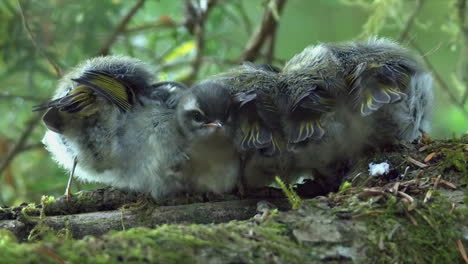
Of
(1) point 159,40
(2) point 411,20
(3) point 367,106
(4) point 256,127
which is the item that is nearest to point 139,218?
(4) point 256,127

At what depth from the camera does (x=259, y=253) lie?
199 centimetres

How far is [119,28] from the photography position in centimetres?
550

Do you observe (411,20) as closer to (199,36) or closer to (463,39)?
(463,39)

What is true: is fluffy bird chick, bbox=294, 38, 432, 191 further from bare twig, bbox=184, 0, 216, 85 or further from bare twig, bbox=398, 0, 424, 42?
bare twig, bbox=184, 0, 216, 85

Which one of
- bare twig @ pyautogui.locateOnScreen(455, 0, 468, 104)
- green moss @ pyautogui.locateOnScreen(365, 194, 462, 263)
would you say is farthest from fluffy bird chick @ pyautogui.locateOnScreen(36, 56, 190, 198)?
bare twig @ pyautogui.locateOnScreen(455, 0, 468, 104)

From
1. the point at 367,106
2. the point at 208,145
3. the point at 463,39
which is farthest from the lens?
the point at 463,39

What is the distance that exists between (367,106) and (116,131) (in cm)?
134

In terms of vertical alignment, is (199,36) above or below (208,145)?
above

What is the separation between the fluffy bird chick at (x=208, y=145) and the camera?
321 centimetres

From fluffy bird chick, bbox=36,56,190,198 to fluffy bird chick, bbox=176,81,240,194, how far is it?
0.07m

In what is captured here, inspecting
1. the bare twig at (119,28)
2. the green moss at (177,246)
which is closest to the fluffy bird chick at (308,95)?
the green moss at (177,246)

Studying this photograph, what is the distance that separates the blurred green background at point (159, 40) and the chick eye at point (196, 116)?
1913mm

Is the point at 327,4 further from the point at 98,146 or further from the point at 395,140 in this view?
the point at 98,146

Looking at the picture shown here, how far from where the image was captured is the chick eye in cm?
325
